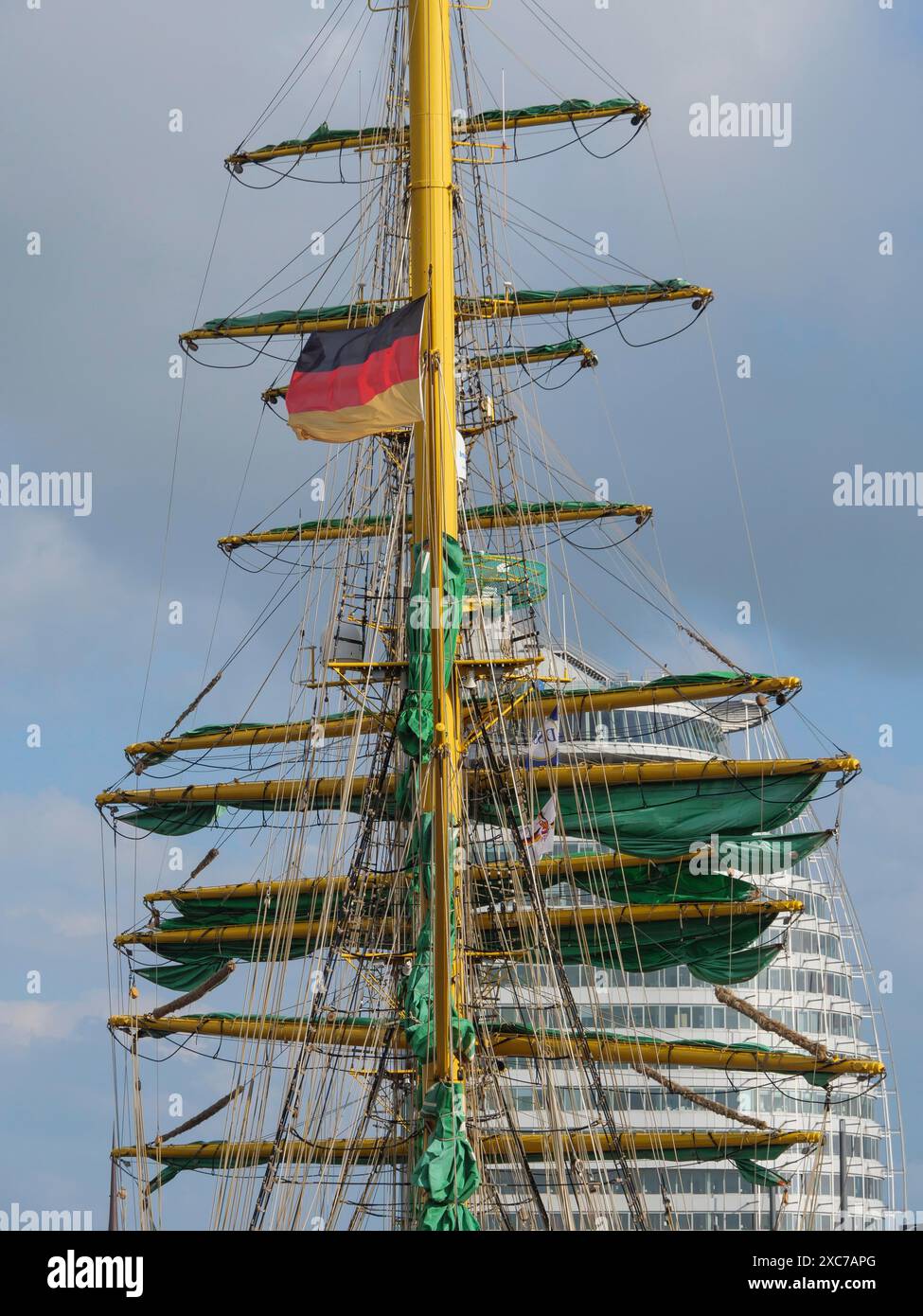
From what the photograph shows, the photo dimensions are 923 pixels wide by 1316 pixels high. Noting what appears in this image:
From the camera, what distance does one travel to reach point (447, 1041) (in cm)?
3020

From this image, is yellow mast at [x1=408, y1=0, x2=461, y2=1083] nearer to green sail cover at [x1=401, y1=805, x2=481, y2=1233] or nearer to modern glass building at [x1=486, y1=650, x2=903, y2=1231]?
green sail cover at [x1=401, y1=805, x2=481, y2=1233]

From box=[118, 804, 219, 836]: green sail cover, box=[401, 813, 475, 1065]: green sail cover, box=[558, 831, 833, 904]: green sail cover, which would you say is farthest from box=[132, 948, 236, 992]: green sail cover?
box=[401, 813, 475, 1065]: green sail cover

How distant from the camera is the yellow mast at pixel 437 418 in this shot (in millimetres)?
30062

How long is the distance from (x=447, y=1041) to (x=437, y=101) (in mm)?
A: 15266

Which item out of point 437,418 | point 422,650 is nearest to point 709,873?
point 422,650

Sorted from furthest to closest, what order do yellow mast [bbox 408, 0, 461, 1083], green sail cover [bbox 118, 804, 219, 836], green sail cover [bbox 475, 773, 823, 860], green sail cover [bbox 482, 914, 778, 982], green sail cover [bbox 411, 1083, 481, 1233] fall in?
1. green sail cover [bbox 118, 804, 219, 836]
2. green sail cover [bbox 482, 914, 778, 982]
3. green sail cover [bbox 475, 773, 823, 860]
4. yellow mast [bbox 408, 0, 461, 1083]
5. green sail cover [bbox 411, 1083, 481, 1233]

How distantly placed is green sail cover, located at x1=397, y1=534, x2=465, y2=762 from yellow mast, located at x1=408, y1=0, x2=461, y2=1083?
26 cm

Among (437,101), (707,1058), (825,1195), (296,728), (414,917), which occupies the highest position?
(437,101)

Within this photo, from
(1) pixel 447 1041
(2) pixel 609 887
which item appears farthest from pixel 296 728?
(1) pixel 447 1041

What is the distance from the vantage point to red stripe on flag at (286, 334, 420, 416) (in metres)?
30.9

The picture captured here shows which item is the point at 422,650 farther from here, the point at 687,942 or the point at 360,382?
the point at 687,942

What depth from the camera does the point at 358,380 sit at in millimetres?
31234

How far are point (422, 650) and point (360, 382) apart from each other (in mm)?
4024
